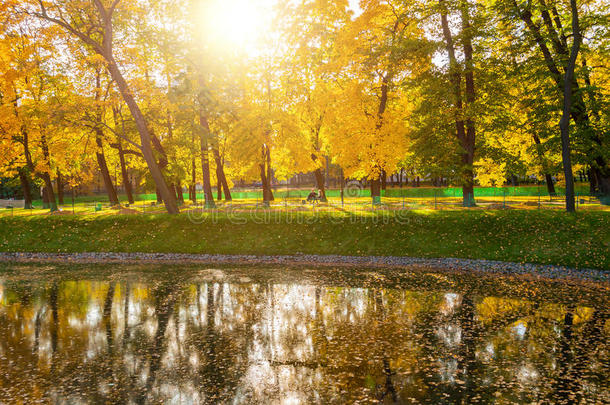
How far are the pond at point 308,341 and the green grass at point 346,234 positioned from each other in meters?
3.85

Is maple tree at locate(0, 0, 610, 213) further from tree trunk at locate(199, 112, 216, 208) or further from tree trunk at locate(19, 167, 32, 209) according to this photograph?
tree trunk at locate(19, 167, 32, 209)

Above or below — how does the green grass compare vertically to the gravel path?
above

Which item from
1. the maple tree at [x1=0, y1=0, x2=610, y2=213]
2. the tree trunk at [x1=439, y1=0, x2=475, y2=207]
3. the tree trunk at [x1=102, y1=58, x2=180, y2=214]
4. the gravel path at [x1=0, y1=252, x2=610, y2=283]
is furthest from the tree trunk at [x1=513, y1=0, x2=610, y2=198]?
the tree trunk at [x1=102, y1=58, x2=180, y2=214]

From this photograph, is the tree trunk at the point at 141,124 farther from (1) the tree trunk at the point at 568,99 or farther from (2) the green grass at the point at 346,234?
(1) the tree trunk at the point at 568,99

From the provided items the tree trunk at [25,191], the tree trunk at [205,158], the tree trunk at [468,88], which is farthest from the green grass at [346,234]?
the tree trunk at [25,191]

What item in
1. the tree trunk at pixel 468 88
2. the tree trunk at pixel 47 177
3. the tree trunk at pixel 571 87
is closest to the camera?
the tree trunk at pixel 571 87

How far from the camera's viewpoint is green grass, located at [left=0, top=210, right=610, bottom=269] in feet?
65.3

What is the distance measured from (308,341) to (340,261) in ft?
36.5

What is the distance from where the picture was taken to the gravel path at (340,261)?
1750 centimetres

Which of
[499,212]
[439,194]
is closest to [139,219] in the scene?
[499,212]

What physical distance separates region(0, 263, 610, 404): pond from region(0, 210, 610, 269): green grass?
3.85 metres

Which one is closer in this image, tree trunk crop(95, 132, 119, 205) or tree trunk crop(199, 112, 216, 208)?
tree trunk crop(199, 112, 216, 208)

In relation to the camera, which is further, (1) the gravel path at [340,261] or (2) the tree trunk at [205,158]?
(2) the tree trunk at [205,158]

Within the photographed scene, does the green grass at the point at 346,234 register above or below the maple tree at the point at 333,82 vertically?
below
